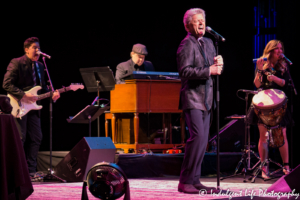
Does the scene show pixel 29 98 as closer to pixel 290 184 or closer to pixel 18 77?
pixel 18 77

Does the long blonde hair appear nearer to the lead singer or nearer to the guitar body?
the lead singer

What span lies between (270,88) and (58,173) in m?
3.19

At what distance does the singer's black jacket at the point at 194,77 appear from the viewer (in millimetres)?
4191

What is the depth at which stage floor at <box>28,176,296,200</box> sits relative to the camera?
4.11 meters

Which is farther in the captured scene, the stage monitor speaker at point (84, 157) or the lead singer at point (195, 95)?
the stage monitor speaker at point (84, 157)

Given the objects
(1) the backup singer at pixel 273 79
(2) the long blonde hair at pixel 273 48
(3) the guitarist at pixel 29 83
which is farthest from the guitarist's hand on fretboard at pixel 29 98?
(2) the long blonde hair at pixel 273 48

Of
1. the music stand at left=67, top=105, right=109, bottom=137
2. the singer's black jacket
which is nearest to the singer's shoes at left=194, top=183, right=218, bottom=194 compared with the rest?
the singer's black jacket

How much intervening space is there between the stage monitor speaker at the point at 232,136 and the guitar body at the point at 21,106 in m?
3.13

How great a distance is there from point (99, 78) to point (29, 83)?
1068mm

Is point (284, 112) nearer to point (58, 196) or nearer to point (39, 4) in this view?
point (58, 196)

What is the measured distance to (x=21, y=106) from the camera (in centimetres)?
621

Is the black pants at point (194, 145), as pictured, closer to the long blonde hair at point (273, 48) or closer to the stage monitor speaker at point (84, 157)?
the stage monitor speaker at point (84, 157)

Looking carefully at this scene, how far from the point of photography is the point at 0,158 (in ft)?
10.1

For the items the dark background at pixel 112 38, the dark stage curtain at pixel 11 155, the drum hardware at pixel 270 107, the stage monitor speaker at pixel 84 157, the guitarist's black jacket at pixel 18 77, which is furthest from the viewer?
the dark background at pixel 112 38
